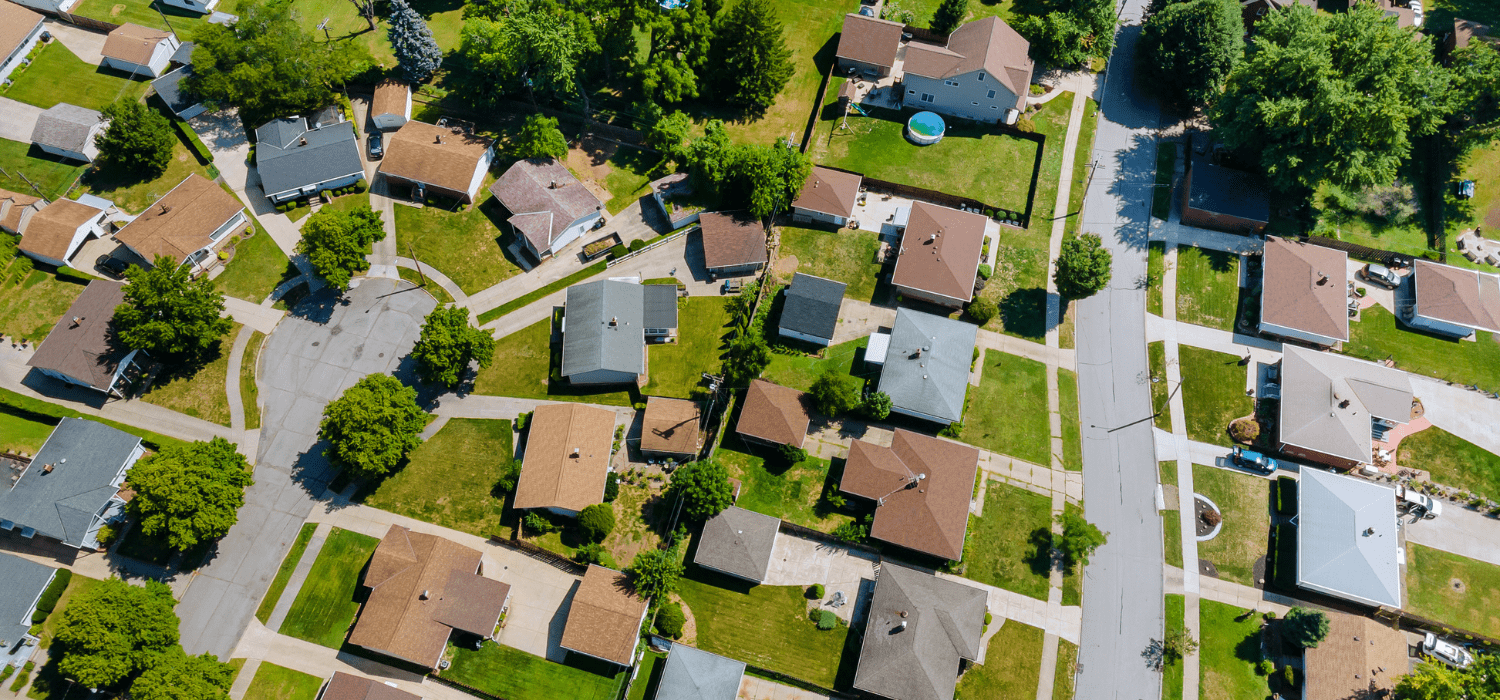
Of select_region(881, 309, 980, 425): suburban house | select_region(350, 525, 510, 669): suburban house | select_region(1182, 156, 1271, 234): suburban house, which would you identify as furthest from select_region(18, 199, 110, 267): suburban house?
select_region(1182, 156, 1271, 234): suburban house

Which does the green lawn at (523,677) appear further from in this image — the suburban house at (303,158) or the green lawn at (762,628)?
the suburban house at (303,158)

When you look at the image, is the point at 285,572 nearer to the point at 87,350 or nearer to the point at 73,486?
the point at 73,486

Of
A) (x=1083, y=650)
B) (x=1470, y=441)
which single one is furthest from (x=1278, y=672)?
(x=1470, y=441)

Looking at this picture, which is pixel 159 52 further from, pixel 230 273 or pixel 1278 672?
pixel 1278 672

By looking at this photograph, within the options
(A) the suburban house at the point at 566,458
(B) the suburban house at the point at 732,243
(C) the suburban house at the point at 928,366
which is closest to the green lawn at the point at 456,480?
(A) the suburban house at the point at 566,458

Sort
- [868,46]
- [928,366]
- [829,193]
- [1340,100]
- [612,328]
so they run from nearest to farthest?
[928,366] < [1340,100] < [612,328] < [829,193] < [868,46]

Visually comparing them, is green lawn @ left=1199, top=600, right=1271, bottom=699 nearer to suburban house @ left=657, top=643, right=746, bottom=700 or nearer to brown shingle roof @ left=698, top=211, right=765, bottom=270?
suburban house @ left=657, top=643, right=746, bottom=700

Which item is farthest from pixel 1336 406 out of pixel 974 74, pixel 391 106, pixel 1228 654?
pixel 391 106
